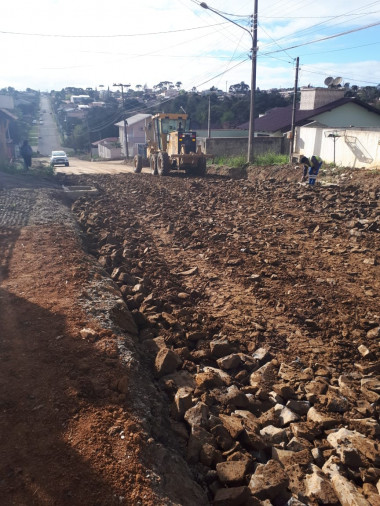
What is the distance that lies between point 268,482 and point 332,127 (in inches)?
838

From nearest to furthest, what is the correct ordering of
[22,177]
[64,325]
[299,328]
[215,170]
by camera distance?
[64,325]
[299,328]
[22,177]
[215,170]

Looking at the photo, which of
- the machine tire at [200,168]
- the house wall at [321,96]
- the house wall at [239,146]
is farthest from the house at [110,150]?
the machine tire at [200,168]

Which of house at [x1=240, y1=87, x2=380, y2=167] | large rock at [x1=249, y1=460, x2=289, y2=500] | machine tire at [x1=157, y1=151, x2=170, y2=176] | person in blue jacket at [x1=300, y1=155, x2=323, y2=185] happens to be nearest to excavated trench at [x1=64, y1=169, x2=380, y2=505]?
large rock at [x1=249, y1=460, x2=289, y2=500]

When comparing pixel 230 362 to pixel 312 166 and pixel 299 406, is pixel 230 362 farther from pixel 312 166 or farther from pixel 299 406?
pixel 312 166

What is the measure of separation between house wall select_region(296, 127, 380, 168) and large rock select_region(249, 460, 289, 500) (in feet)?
53.0

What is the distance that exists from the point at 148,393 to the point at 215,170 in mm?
20640

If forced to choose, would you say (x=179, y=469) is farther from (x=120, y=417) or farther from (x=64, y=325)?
(x=64, y=325)

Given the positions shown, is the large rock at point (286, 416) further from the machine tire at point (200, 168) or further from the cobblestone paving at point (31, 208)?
the machine tire at point (200, 168)

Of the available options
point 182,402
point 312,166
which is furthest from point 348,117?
point 182,402

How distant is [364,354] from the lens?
4754 millimetres

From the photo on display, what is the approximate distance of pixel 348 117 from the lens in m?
27.4

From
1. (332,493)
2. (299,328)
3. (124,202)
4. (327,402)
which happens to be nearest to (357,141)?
(124,202)

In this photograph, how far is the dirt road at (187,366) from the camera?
2.84m

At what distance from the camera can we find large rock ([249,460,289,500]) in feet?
9.45
